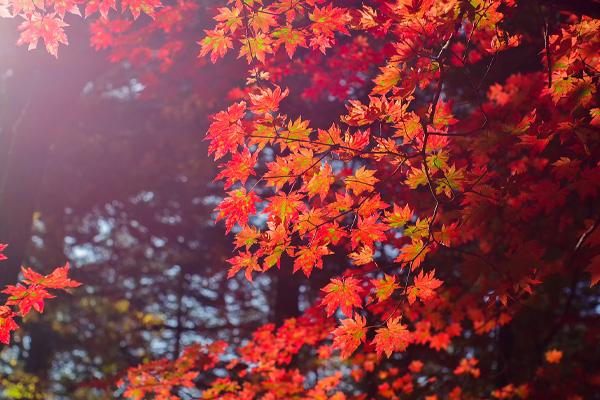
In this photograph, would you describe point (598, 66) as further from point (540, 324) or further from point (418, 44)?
point (540, 324)

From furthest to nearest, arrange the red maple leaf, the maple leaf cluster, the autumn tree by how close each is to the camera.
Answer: the maple leaf cluster < the red maple leaf < the autumn tree

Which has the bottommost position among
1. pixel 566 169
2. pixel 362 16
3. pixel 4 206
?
pixel 566 169

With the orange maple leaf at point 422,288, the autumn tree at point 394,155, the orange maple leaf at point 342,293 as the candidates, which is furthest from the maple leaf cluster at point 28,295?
the orange maple leaf at point 422,288

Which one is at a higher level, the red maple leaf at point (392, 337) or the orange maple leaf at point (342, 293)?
the orange maple leaf at point (342, 293)

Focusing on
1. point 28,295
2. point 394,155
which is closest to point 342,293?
point 394,155

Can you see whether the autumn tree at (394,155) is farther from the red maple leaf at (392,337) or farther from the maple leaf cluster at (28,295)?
the maple leaf cluster at (28,295)

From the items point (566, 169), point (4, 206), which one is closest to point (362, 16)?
point (566, 169)

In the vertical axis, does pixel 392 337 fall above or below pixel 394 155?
below

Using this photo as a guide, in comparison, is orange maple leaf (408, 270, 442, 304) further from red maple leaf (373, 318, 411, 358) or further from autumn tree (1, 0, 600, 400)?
red maple leaf (373, 318, 411, 358)

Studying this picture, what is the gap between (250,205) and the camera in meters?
3.38

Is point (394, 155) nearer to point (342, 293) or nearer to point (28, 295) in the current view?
point (342, 293)

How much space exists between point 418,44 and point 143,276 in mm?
15386

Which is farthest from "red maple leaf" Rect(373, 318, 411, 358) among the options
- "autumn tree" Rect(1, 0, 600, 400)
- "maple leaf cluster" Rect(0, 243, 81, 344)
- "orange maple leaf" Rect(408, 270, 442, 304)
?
"maple leaf cluster" Rect(0, 243, 81, 344)

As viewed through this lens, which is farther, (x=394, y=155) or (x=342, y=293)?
(x=342, y=293)
